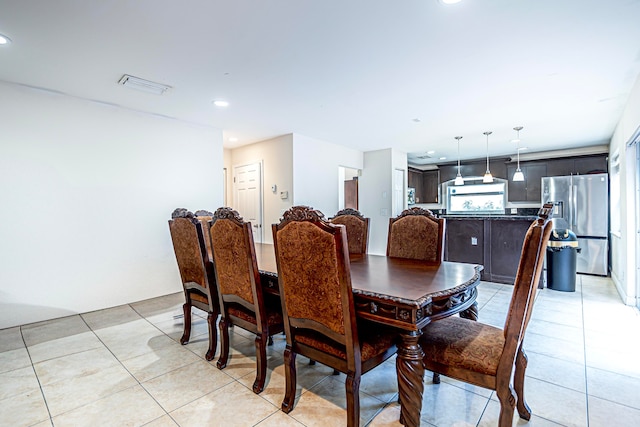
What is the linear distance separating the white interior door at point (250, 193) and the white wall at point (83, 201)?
1.34 meters

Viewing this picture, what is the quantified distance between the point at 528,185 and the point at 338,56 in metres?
5.96

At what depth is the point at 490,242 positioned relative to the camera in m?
4.67

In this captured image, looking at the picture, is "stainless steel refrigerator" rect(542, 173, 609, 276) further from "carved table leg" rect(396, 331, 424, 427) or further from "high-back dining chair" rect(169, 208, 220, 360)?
"high-back dining chair" rect(169, 208, 220, 360)

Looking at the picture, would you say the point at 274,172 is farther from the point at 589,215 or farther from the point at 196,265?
the point at 589,215

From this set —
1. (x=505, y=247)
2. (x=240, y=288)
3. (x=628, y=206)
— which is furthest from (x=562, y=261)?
(x=240, y=288)

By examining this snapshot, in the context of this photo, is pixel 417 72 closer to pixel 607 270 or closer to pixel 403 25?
pixel 403 25

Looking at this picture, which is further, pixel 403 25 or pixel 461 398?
pixel 403 25

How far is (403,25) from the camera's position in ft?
6.94

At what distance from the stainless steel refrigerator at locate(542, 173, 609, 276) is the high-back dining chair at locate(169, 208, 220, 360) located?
5.59 metres

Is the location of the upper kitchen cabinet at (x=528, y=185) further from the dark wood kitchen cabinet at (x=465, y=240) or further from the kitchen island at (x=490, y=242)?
the dark wood kitchen cabinet at (x=465, y=240)

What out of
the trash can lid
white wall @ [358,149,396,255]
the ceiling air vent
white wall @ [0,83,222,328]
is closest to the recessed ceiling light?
the ceiling air vent

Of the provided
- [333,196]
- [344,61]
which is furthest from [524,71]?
[333,196]

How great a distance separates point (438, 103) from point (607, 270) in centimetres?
441

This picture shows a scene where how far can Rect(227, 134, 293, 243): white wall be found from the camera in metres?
5.07
